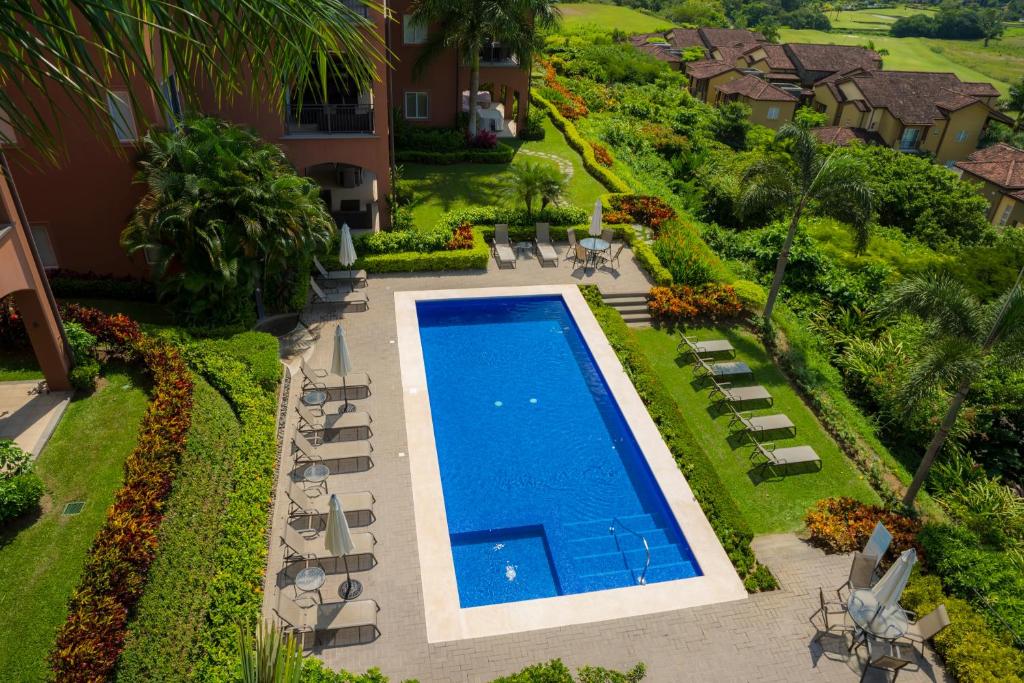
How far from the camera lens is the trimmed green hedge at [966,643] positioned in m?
12.4

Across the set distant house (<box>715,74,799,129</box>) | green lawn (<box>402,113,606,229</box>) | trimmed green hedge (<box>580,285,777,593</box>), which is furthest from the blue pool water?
distant house (<box>715,74,799,129</box>)

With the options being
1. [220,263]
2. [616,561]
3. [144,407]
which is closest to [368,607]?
[616,561]

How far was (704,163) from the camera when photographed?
3741cm

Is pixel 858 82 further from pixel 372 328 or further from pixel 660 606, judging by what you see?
pixel 660 606

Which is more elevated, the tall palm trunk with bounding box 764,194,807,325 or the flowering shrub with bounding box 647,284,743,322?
the tall palm trunk with bounding box 764,194,807,325

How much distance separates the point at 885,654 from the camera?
1308cm

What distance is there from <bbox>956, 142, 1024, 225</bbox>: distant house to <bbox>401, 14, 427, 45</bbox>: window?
1411 inches

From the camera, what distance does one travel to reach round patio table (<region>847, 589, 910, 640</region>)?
1273 centimetres

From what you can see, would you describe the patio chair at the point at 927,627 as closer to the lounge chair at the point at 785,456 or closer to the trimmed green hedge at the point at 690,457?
the trimmed green hedge at the point at 690,457

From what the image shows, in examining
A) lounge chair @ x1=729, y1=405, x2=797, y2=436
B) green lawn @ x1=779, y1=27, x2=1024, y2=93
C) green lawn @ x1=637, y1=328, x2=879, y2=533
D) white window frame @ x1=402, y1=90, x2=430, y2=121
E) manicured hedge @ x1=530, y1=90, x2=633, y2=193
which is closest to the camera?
green lawn @ x1=637, y1=328, x2=879, y2=533

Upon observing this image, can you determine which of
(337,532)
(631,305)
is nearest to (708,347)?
(631,305)

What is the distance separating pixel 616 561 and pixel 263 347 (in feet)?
35.1

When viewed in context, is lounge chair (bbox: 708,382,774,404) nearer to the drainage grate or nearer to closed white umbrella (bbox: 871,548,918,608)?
closed white umbrella (bbox: 871,548,918,608)

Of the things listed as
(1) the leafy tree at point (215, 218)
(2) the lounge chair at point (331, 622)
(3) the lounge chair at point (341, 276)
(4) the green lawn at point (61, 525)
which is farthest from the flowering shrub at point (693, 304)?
(4) the green lawn at point (61, 525)
